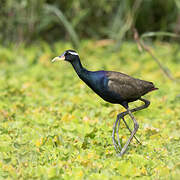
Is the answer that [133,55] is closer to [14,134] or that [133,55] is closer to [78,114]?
[78,114]

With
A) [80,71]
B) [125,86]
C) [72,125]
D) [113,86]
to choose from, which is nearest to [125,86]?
[125,86]

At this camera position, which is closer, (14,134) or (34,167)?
(34,167)

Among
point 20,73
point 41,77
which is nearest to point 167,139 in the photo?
point 41,77

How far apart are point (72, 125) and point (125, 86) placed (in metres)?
0.98

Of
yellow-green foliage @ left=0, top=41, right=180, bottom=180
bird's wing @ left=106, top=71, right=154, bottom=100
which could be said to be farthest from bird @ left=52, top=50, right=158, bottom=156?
yellow-green foliage @ left=0, top=41, right=180, bottom=180

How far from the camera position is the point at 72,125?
178 inches

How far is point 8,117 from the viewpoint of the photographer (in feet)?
15.9

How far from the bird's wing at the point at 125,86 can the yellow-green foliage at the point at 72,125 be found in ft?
1.70

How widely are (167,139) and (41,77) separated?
3.32 m

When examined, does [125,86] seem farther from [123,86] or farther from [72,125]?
[72,125]

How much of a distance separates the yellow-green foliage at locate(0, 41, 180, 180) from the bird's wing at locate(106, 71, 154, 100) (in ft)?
1.70

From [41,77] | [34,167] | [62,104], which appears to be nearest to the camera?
[34,167]

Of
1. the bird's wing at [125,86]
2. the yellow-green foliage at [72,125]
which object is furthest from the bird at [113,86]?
the yellow-green foliage at [72,125]

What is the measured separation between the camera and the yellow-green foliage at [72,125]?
3375mm
